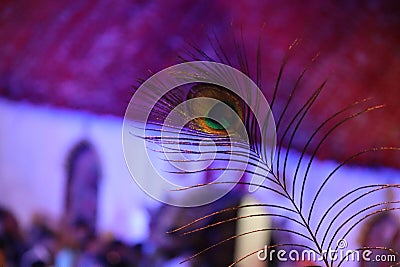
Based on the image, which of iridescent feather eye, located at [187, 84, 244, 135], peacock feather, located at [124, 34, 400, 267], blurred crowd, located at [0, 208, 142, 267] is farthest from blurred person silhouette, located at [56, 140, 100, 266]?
iridescent feather eye, located at [187, 84, 244, 135]

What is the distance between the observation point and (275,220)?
1.04 m

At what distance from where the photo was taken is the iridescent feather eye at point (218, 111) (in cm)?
90

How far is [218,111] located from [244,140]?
66 mm

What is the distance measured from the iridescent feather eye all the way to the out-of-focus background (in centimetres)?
12

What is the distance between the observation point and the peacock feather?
920 millimetres

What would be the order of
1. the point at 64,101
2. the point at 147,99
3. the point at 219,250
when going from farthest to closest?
the point at 64,101, the point at 219,250, the point at 147,99

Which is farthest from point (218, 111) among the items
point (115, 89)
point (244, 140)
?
point (115, 89)

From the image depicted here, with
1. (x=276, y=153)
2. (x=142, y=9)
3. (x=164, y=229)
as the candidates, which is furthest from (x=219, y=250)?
(x=142, y=9)

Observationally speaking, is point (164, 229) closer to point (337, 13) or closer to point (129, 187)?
point (129, 187)

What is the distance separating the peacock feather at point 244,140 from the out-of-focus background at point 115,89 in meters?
0.02

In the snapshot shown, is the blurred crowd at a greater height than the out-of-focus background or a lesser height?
lesser

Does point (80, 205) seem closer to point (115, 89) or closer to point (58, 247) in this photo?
point (58, 247)

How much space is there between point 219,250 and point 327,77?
401mm

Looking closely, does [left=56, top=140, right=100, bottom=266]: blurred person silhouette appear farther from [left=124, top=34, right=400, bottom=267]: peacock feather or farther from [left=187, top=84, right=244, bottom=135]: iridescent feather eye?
[left=187, top=84, right=244, bottom=135]: iridescent feather eye
